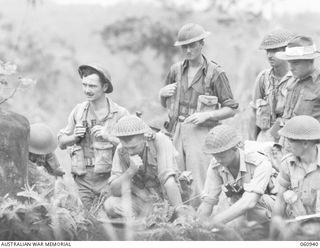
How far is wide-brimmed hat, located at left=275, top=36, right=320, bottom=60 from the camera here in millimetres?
8242

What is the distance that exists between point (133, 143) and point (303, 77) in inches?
65.7

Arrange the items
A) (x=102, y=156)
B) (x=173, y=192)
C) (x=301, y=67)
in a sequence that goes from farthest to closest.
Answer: (x=102, y=156) → (x=301, y=67) → (x=173, y=192)

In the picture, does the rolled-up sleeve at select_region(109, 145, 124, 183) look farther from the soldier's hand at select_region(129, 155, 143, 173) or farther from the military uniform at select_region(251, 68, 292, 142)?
the military uniform at select_region(251, 68, 292, 142)

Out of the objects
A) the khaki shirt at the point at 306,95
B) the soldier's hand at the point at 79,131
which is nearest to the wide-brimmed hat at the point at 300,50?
the khaki shirt at the point at 306,95

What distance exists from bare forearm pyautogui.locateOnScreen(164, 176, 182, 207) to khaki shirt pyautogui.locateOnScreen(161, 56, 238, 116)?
1.27 metres

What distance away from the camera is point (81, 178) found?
8883mm

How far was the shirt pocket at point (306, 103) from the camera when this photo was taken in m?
8.30

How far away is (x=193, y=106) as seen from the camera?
9.07 m

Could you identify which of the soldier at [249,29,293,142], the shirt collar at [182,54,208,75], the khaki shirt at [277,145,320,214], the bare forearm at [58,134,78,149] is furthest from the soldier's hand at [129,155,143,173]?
the soldier at [249,29,293,142]

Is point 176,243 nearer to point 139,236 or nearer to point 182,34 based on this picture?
point 139,236

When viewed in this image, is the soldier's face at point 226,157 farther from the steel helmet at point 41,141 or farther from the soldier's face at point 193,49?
the steel helmet at point 41,141

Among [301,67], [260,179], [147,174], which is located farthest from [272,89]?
[260,179]

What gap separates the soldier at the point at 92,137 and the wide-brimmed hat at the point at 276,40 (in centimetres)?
150

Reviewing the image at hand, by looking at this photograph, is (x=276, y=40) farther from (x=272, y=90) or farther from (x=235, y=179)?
(x=235, y=179)
